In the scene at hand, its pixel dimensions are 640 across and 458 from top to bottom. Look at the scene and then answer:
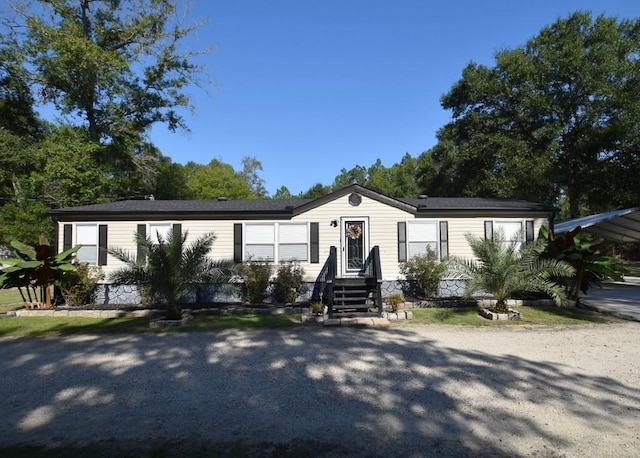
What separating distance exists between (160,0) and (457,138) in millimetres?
21385

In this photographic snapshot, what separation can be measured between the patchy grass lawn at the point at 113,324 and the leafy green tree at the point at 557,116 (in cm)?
1808

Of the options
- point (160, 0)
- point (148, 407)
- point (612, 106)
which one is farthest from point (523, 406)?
point (160, 0)

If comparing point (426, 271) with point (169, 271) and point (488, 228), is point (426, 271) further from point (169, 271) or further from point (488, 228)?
→ point (169, 271)

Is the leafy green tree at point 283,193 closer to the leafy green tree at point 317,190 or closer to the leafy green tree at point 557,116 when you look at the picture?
the leafy green tree at point 317,190

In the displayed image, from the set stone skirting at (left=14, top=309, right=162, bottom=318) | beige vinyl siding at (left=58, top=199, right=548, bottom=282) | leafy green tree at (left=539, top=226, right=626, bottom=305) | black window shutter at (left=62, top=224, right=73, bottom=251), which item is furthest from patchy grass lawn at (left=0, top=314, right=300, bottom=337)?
leafy green tree at (left=539, top=226, right=626, bottom=305)

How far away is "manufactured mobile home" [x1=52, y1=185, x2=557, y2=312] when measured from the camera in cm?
1266

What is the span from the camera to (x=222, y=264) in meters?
11.7

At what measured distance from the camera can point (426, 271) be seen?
39.3 ft

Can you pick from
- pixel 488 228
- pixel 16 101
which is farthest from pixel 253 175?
pixel 488 228

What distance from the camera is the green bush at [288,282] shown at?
11688 millimetres

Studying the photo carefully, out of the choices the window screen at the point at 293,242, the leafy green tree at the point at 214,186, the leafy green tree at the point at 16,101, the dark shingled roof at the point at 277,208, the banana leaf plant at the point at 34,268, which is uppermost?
the leafy green tree at the point at 16,101

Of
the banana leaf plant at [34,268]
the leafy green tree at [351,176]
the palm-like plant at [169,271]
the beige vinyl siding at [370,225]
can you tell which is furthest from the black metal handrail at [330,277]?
the leafy green tree at [351,176]

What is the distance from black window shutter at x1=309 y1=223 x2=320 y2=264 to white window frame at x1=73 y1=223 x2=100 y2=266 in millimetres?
7177

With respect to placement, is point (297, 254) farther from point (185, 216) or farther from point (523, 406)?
point (523, 406)
